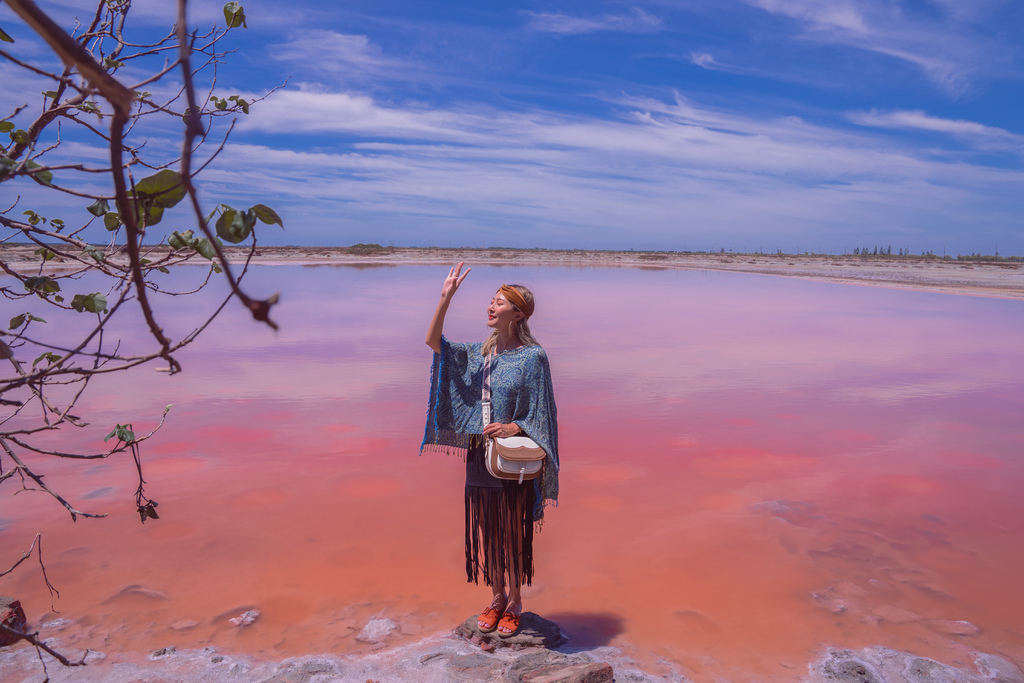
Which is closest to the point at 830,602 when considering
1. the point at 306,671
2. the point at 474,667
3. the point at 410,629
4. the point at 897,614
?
the point at 897,614

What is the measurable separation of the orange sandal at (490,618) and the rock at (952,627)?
7.33ft

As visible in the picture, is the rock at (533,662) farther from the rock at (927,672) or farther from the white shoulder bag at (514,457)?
the rock at (927,672)

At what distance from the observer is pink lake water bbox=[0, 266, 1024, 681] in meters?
3.71

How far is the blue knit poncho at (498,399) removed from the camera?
332 cm

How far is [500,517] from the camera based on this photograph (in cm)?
345

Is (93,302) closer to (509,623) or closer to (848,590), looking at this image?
(509,623)

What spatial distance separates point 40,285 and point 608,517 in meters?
3.80

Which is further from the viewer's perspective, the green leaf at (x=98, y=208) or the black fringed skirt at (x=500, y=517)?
the black fringed skirt at (x=500, y=517)

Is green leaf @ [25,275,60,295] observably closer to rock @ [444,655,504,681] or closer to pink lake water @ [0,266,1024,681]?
pink lake water @ [0,266,1024,681]

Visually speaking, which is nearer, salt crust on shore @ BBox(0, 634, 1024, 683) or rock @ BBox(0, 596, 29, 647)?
salt crust on shore @ BBox(0, 634, 1024, 683)

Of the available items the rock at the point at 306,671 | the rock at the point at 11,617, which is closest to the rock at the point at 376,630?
the rock at the point at 306,671

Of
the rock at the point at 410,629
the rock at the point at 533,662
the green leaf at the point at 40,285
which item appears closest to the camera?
the green leaf at the point at 40,285

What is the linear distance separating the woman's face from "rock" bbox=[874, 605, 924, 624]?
2519 mm

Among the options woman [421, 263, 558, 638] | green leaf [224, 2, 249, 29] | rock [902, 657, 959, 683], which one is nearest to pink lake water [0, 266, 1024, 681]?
rock [902, 657, 959, 683]
